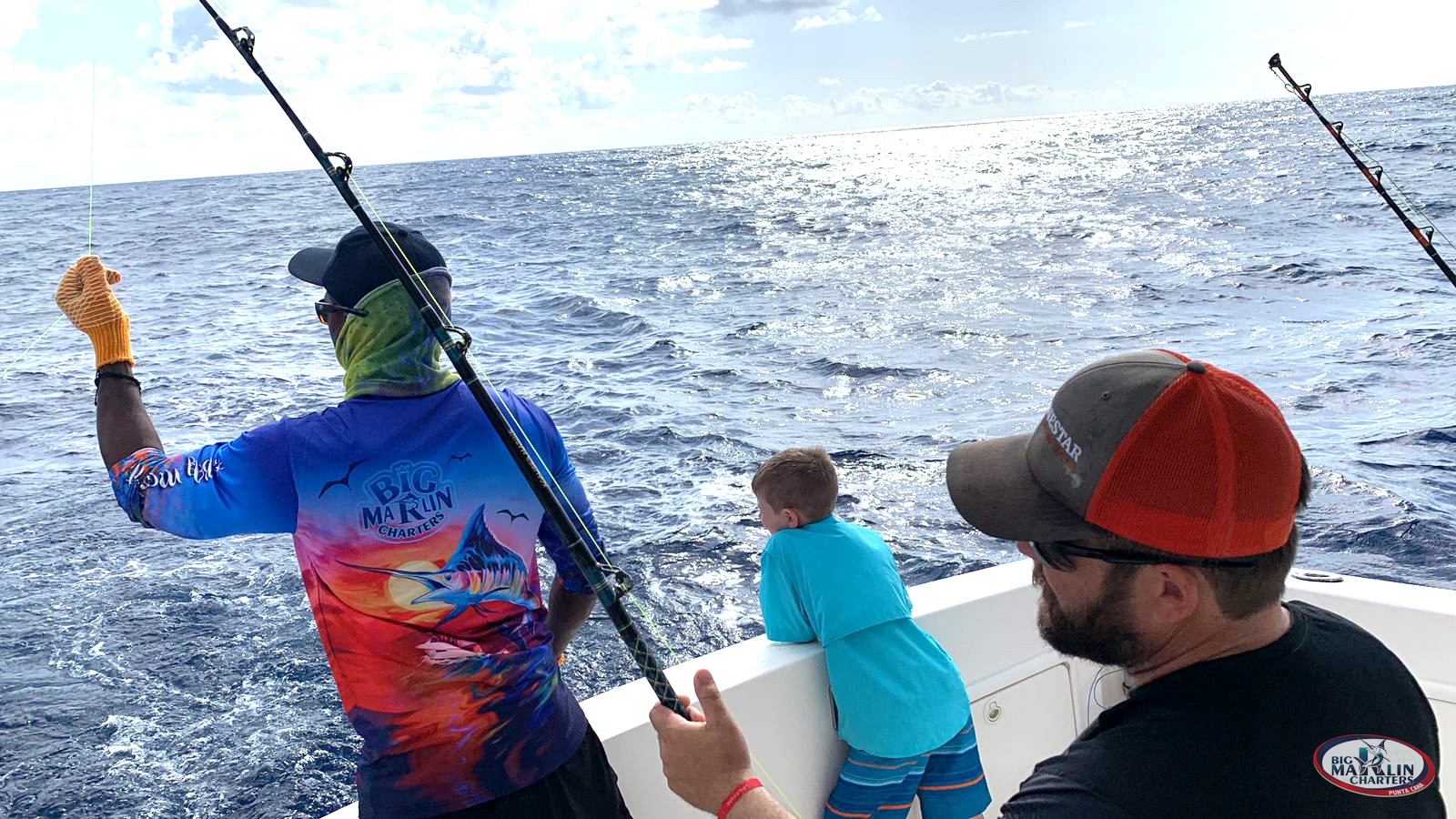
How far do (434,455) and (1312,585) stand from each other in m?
2.21

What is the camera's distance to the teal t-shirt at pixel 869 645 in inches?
86.4

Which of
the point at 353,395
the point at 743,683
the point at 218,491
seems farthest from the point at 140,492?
the point at 743,683

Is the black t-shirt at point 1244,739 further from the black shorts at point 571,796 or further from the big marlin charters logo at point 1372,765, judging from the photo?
the black shorts at point 571,796

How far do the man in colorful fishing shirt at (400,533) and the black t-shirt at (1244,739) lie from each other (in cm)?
75

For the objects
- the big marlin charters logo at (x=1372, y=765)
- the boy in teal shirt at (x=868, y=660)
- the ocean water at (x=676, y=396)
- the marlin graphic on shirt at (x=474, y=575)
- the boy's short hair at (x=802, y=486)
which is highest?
the marlin graphic on shirt at (x=474, y=575)

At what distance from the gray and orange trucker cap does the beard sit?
0.06 meters

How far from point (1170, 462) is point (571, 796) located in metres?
1.02

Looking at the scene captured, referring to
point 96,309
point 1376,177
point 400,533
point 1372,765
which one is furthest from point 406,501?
point 1376,177

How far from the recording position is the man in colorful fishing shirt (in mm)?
1438

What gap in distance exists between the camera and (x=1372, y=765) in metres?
1.02

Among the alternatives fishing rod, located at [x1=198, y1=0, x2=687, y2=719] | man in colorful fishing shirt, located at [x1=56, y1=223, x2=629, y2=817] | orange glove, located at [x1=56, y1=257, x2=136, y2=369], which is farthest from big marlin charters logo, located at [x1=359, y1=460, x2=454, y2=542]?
orange glove, located at [x1=56, y1=257, x2=136, y2=369]

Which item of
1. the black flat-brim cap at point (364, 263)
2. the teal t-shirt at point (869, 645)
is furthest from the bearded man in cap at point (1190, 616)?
the teal t-shirt at point (869, 645)

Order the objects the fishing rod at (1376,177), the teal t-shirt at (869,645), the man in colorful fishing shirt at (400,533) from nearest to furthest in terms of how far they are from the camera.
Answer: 1. the man in colorful fishing shirt at (400,533)
2. the teal t-shirt at (869,645)
3. the fishing rod at (1376,177)

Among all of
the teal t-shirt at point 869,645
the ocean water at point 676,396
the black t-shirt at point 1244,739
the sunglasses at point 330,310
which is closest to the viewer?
the black t-shirt at point 1244,739
